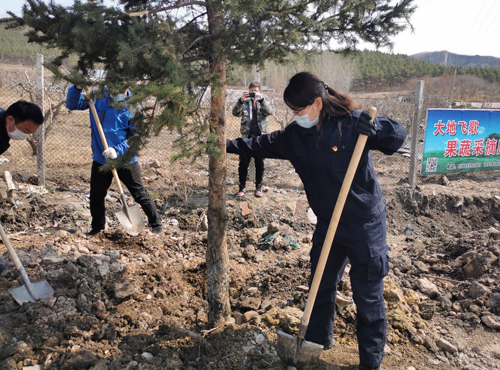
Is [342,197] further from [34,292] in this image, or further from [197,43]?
[34,292]

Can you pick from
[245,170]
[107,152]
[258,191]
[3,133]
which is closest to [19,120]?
[3,133]

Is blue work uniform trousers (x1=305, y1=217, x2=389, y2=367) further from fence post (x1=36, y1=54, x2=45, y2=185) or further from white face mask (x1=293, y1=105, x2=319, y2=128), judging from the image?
fence post (x1=36, y1=54, x2=45, y2=185)

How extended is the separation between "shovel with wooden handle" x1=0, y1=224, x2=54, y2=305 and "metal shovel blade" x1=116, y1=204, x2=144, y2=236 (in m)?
1.23

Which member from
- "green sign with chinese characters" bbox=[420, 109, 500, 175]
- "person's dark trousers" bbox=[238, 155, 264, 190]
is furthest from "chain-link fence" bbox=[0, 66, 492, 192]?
"person's dark trousers" bbox=[238, 155, 264, 190]

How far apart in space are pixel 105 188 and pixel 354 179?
2.80 meters

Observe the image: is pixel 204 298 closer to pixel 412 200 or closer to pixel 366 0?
pixel 366 0

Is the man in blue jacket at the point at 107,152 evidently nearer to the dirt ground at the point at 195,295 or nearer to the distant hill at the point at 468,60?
the dirt ground at the point at 195,295

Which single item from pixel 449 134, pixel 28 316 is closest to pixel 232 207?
pixel 28 316

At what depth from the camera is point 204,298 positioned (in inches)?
134

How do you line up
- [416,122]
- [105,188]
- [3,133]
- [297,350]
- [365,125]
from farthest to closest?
[416,122] → [105,188] → [3,133] → [297,350] → [365,125]

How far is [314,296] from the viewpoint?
240cm

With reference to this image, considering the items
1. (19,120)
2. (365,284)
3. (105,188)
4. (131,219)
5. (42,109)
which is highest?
(42,109)

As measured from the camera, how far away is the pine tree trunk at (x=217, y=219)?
2545 millimetres

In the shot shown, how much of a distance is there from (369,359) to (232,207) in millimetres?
3409
